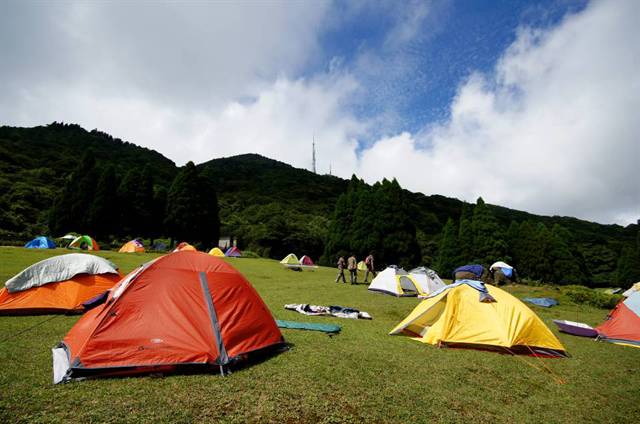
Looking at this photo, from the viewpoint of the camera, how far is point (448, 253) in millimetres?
40156

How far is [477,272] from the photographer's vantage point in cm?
1834

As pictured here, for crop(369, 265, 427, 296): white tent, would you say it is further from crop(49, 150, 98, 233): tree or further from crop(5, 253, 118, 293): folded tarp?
crop(49, 150, 98, 233): tree

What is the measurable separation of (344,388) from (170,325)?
9.53 ft

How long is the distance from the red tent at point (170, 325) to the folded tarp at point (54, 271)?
12.3ft

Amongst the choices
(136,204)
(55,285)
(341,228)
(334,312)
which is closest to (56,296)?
(55,285)

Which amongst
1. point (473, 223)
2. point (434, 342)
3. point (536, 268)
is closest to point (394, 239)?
point (473, 223)

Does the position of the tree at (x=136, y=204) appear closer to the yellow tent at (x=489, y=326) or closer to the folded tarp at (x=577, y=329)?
the yellow tent at (x=489, y=326)

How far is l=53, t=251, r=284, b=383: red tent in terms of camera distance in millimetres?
5062

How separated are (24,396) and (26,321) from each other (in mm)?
4759

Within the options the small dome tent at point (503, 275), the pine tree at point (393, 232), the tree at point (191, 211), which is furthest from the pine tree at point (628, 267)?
the tree at point (191, 211)

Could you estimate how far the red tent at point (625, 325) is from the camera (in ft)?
28.8

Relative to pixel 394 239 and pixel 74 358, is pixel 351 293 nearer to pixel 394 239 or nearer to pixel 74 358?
pixel 74 358

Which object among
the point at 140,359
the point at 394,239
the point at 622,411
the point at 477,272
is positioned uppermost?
the point at 394,239

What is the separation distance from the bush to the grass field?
1170 cm
